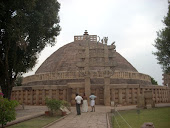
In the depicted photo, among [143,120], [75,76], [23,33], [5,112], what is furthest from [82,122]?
[75,76]

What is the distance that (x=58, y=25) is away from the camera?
1455 centimetres

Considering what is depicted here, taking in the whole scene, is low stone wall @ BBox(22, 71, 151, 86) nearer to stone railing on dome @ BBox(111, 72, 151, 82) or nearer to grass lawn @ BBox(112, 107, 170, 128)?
stone railing on dome @ BBox(111, 72, 151, 82)

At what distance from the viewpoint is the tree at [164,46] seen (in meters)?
14.5

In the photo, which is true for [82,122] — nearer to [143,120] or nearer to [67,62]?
[143,120]

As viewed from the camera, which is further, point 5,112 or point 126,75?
point 126,75

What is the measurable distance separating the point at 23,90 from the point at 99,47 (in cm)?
841

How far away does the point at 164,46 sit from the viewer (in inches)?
596

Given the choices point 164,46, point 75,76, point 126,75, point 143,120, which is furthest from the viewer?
point 126,75

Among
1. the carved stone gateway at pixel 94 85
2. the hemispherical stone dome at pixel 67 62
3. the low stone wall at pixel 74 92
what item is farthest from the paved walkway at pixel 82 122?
the hemispherical stone dome at pixel 67 62

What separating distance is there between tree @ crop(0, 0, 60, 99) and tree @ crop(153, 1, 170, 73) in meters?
7.74

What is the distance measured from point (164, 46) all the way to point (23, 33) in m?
10.2

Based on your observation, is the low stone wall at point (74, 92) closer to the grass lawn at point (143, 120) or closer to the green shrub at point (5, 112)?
the grass lawn at point (143, 120)

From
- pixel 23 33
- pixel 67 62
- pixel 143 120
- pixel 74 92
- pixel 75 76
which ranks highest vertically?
pixel 23 33

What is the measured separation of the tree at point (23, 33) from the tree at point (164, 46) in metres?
7.74
